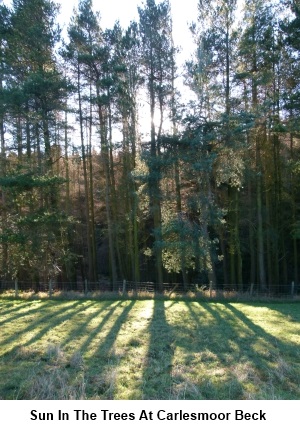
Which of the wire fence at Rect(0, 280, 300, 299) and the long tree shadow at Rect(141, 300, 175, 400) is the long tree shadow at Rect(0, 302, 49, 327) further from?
the long tree shadow at Rect(141, 300, 175, 400)

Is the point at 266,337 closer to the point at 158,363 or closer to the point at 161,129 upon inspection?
the point at 158,363

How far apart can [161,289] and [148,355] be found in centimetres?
1106

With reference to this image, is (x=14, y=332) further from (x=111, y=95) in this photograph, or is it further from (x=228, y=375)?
(x=111, y=95)

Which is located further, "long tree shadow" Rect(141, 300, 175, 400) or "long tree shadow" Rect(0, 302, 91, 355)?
"long tree shadow" Rect(0, 302, 91, 355)

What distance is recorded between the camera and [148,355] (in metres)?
6.05

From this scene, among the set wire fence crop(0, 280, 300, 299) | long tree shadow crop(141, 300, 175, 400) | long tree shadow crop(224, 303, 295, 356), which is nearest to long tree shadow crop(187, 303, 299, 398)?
long tree shadow crop(224, 303, 295, 356)

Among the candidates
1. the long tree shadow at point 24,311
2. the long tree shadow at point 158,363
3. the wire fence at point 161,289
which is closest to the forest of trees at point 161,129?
the wire fence at point 161,289

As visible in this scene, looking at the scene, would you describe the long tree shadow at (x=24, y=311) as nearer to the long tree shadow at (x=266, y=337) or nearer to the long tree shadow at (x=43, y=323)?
the long tree shadow at (x=43, y=323)

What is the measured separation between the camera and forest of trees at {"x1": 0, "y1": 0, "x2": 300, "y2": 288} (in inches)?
553

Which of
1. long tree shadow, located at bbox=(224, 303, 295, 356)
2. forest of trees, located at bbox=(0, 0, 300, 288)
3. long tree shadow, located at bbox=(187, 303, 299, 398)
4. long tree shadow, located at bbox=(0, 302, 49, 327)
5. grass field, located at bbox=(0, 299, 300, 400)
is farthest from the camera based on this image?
forest of trees, located at bbox=(0, 0, 300, 288)

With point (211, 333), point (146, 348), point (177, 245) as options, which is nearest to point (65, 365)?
Answer: point (146, 348)

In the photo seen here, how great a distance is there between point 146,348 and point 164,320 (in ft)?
10.4

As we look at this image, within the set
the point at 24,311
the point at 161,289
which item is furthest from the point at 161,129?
the point at 24,311

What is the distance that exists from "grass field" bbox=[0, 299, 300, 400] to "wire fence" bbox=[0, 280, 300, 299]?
13.8 ft
